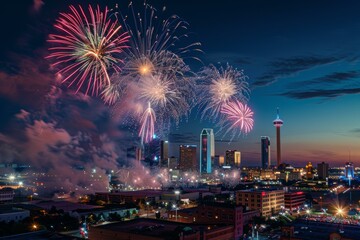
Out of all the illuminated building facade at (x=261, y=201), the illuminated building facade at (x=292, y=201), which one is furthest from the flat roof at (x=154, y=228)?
the illuminated building facade at (x=292, y=201)

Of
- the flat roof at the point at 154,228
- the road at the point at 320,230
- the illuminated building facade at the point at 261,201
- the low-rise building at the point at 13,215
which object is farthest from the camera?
the illuminated building facade at the point at 261,201

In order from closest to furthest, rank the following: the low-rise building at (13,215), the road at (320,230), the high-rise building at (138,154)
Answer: the road at (320,230) < the low-rise building at (13,215) < the high-rise building at (138,154)

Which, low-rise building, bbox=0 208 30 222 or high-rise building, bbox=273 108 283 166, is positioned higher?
high-rise building, bbox=273 108 283 166

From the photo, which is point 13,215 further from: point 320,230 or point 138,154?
point 138,154

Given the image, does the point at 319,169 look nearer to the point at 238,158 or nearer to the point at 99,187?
the point at 238,158

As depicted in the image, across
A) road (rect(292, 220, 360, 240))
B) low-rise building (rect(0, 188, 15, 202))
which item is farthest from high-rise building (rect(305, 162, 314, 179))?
low-rise building (rect(0, 188, 15, 202))

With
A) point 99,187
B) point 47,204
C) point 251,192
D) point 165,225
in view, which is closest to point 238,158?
point 99,187

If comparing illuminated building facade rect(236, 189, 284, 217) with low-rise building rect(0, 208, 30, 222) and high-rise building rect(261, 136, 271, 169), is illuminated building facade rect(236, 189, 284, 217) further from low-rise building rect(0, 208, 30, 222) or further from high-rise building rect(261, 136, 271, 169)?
high-rise building rect(261, 136, 271, 169)

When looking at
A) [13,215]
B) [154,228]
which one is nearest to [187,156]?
[13,215]

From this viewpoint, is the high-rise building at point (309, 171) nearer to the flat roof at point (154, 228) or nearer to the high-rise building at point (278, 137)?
the high-rise building at point (278, 137)
